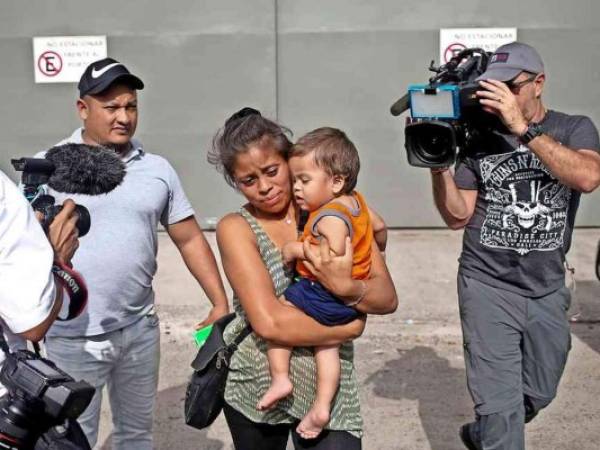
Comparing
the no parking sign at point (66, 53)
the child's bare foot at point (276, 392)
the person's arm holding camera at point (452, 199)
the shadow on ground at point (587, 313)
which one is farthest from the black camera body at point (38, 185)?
the no parking sign at point (66, 53)

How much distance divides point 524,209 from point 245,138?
1.42 metres

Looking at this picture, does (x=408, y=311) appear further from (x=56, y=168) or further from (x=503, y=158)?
(x=56, y=168)

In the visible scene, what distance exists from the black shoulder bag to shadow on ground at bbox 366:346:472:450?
6.67 ft

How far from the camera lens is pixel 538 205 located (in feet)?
13.5

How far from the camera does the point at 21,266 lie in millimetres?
2635

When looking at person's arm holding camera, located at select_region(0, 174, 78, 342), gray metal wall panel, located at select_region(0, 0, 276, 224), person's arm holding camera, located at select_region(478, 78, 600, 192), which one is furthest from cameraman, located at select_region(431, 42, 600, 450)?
gray metal wall panel, located at select_region(0, 0, 276, 224)

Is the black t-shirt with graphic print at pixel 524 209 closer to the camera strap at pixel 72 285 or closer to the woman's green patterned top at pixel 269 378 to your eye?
the woman's green patterned top at pixel 269 378

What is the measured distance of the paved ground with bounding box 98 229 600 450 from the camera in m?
5.21

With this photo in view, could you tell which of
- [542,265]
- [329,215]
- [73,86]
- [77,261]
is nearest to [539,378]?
[542,265]

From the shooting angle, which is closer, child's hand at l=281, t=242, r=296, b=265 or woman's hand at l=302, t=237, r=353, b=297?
woman's hand at l=302, t=237, r=353, b=297

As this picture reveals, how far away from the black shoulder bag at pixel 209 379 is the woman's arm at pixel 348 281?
397 millimetres

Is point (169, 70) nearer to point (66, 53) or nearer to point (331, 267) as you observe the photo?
point (66, 53)

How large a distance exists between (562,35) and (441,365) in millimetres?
4088

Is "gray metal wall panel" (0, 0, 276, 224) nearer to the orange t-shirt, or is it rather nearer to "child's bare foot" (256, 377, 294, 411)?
the orange t-shirt
